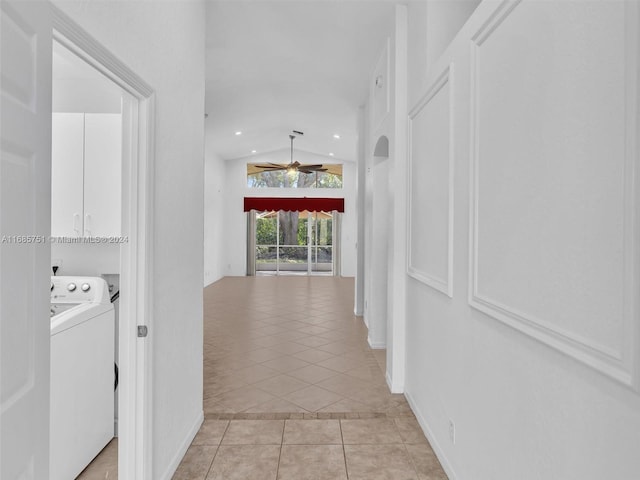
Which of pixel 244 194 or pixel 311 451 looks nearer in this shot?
pixel 311 451

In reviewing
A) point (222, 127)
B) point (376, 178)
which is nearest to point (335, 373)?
point (376, 178)

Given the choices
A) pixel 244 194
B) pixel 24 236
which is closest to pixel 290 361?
pixel 24 236

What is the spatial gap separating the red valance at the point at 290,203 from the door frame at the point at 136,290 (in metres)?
9.40

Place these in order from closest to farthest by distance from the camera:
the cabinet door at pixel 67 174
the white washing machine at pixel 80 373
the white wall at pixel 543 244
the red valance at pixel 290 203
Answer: the white wall at pixel 543 244
the white washing machine at pixel 80 373
the cabinet door at pixel 67 174
the red valance at pixel 290 203

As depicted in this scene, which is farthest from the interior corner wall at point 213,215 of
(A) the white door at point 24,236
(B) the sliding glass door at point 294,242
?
(A) the white door at point 24,236

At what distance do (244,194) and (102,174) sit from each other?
8.99 metres

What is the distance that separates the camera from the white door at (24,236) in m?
0.81

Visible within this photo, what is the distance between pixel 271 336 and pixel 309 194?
6901 mm

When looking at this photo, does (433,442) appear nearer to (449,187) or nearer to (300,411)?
(300,411)

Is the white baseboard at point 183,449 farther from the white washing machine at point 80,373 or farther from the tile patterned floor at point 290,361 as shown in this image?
the white washing machine at point 80,373

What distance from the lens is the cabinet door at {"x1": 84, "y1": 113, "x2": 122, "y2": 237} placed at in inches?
94.0

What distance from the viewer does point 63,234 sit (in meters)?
2.38

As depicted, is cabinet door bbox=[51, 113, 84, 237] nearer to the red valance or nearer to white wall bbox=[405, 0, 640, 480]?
white wall bbox=[405, 0, 640, 480]

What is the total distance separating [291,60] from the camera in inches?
A: 166
